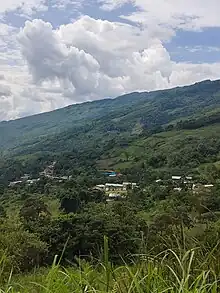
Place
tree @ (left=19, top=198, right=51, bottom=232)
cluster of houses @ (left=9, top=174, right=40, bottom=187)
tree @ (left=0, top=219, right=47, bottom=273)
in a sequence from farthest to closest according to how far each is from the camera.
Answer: cluster of houses @ (left=9, top=174, right=40, bottom=187), tree @ (left=19, top=198, right=51, bottom=232), tree @ (left=0, top=219, right=47, bottom=273)

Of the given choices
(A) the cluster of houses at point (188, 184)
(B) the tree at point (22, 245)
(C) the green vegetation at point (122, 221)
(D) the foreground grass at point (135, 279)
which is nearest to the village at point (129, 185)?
(A) the cluster of houses at point (188, 184)

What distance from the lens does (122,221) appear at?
38.8 metres

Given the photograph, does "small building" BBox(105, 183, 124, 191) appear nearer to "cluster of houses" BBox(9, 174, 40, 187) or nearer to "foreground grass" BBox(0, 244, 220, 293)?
"cluster of houses" BBox(9, 174, 40, 187)

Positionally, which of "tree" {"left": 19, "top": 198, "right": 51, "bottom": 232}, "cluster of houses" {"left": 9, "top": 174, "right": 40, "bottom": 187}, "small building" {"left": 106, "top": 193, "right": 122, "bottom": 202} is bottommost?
"small building" {"left": 106, "top": 193, "right": 122, "bottom": 202}

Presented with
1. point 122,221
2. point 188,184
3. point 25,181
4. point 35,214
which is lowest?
point 25,181

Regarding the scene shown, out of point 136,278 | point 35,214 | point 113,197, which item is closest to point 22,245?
point 35,214

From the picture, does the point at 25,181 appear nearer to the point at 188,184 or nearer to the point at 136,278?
the point at 188,184

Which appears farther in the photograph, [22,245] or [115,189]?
[115,189]

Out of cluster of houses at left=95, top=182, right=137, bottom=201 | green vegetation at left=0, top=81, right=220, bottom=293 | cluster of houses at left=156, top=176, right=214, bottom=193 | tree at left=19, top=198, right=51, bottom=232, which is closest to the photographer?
green vegetation at left=0, top=81, right=220, bottom=293

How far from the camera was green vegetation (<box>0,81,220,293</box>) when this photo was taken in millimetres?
3104

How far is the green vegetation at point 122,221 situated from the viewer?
3104 mm

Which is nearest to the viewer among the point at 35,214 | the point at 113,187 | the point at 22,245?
the point at 22,245

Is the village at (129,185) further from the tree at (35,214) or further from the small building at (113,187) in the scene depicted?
the tree at (35,214)

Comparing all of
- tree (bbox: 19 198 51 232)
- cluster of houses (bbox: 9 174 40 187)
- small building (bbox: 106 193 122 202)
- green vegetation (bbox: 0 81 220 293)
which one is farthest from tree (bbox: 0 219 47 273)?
cluster of houses (bbox: 9 174 40 187)
